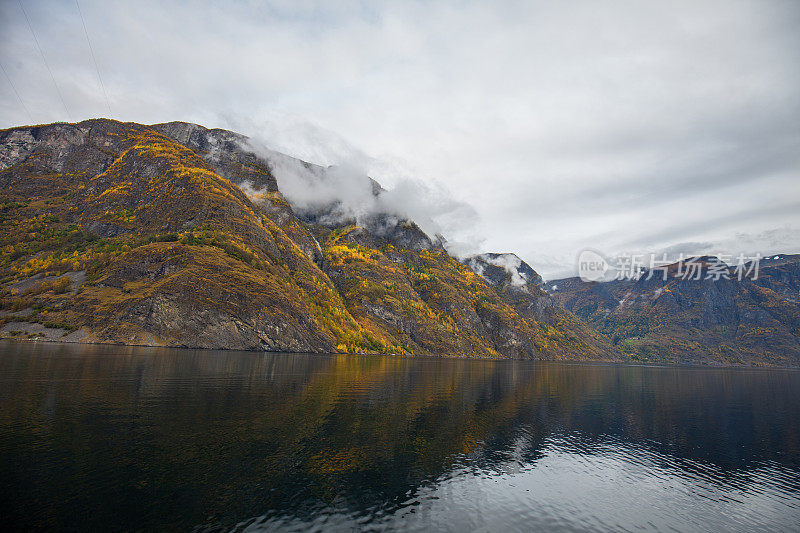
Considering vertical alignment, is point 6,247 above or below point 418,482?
above

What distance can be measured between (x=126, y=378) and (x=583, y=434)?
70886mm

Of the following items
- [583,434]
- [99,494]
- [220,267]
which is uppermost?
[220,267]

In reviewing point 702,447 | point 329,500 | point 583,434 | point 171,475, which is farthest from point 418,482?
point 702,447

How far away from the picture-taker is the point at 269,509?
2295 cm

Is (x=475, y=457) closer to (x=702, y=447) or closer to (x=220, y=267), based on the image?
(x=702, y=447)

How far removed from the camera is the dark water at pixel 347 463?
22.8m

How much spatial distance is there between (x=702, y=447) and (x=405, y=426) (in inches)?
1552

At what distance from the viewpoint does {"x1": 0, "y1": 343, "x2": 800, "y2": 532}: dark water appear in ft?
74.7

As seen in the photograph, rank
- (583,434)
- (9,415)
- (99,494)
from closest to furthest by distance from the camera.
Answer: (99,494) → (9,415) → (583,434)

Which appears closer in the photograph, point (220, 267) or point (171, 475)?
point (171, 475)

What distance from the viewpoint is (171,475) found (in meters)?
26.0

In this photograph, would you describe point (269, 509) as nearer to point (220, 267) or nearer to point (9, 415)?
point (9, 415)

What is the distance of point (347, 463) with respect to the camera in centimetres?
3231

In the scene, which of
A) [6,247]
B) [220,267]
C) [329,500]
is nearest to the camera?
[329,500]
